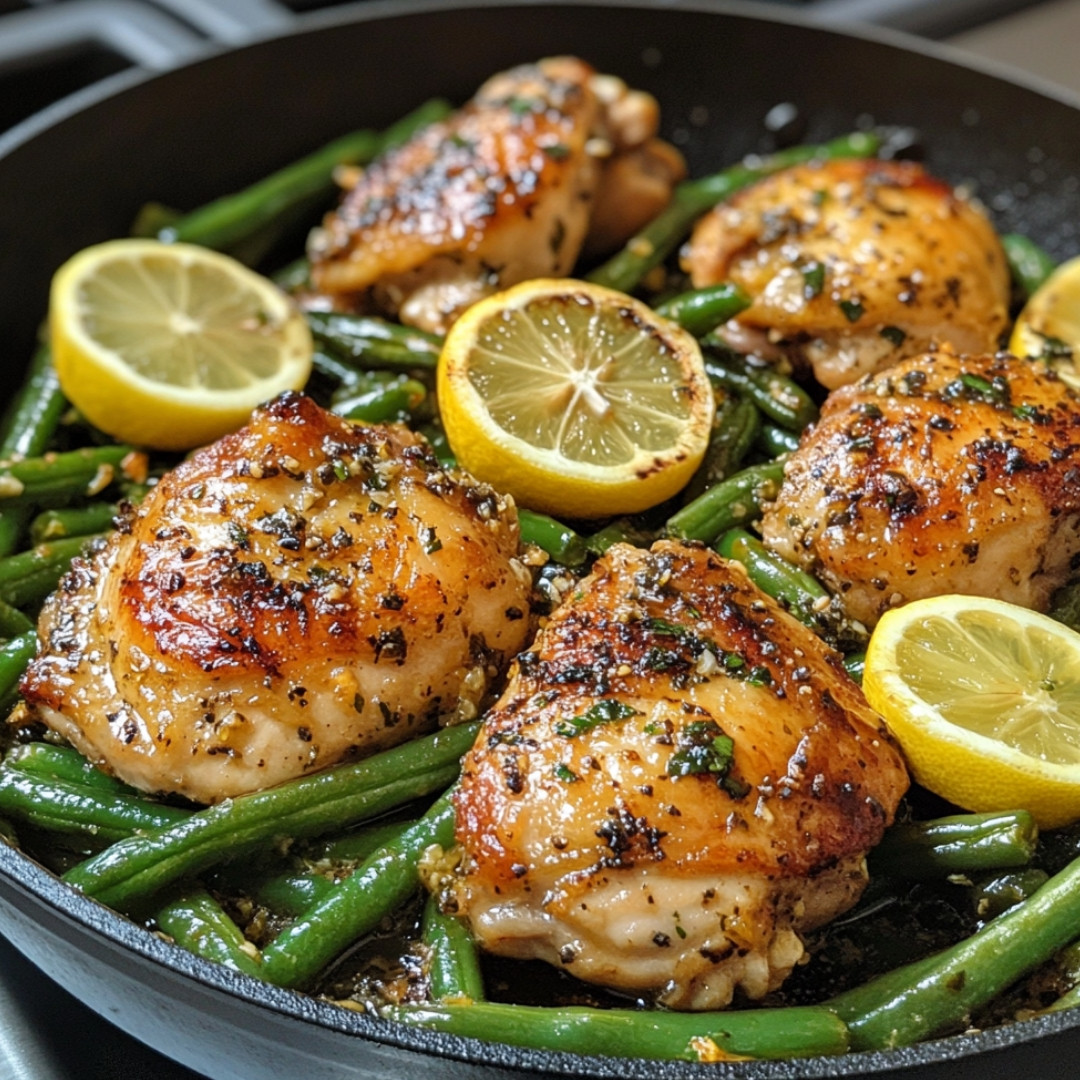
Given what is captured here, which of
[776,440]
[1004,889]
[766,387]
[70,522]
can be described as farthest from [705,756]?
[70,522]

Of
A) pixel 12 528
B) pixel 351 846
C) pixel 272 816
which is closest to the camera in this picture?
pixel 272 816

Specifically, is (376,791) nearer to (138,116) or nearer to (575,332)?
(575,332)

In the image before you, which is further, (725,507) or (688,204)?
(688,204)

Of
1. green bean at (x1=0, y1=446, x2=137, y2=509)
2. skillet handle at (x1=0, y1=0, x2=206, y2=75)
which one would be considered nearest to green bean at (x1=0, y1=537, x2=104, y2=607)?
green bean at (x1=0, y1=446, x2=137, y2=509)

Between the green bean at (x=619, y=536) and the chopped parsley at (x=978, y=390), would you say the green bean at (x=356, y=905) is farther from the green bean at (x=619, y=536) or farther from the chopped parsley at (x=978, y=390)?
the chopped parsley at (x=978, y=390)

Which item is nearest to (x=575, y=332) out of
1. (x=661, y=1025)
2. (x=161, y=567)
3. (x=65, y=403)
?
(x=161, y=567)

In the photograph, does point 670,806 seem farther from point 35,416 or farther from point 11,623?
point 35,416
